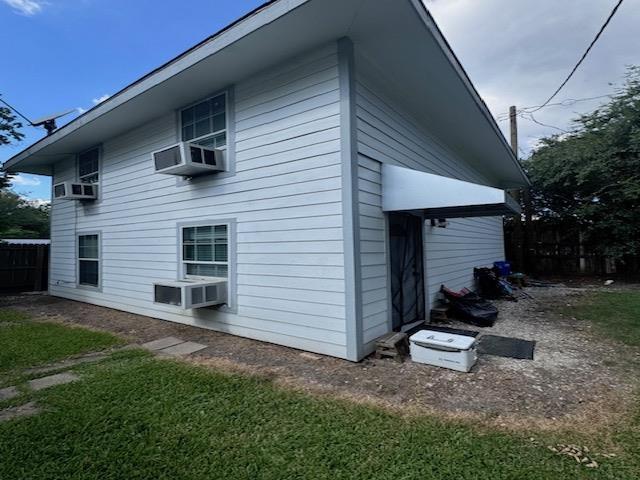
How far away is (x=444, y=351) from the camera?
3.50 meters

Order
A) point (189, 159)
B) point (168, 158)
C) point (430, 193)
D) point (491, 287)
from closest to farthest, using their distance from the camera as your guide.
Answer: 1. point (430, 193)
2. point (189, 159)
3. point (168, 158)
4. point (491, 287)

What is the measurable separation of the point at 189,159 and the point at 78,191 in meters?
4.40

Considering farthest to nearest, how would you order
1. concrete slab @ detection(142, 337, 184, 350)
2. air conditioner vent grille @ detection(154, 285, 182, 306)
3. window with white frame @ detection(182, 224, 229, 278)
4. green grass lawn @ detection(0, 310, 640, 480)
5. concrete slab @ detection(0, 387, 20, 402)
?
window with white frame @ detection(182, 224, 229, 278), air conditioner vent grille @ detection(154, 285, 182, 306), concrete slab @ detection(142, 337, 184, 350), concrete slab @ detection(0, 387, 20, 402), green grass lawn @ detection(0, 310, 640, 480)

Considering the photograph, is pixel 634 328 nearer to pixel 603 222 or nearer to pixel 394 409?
pixel 394 409

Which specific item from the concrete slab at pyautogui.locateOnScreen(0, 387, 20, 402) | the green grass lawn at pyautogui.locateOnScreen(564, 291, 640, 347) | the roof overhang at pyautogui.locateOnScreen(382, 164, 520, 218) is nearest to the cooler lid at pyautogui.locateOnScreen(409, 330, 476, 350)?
the roof overhang at pyautogui.locateOnScreen(382, 164, 520, 218)

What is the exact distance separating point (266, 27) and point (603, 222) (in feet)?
38.0

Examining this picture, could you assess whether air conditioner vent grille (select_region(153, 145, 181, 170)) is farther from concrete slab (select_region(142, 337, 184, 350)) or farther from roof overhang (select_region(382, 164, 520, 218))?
roof overhang (select_region(382, 164, 520, 218))

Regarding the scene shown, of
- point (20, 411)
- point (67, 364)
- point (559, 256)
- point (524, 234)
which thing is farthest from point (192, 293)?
point (559, 256)

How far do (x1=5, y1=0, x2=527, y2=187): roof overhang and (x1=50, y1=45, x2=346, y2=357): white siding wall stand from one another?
13.1 inches

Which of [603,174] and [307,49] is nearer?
[307,49]

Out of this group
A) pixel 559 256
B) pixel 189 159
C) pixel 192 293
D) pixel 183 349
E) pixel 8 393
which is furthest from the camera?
pixel 559 256

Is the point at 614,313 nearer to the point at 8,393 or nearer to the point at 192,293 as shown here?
the point at 192,293

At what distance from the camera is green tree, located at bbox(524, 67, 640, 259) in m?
9.83

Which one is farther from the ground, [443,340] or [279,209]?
[279,209]
